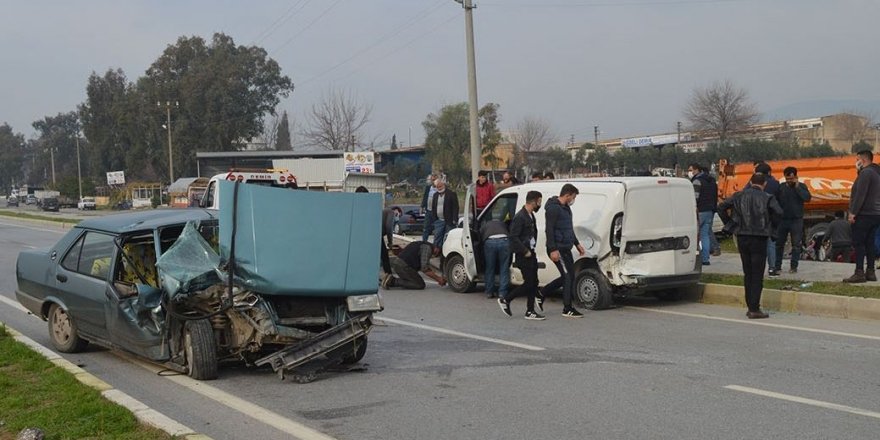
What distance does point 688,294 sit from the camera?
12328 millimetres

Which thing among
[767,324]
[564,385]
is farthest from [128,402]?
[767,324]

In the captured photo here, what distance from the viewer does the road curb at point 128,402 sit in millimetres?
5441

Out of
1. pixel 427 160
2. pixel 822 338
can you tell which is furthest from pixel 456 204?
pixel 427 160

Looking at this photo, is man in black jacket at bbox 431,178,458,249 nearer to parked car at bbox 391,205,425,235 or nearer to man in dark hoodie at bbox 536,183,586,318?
man in dark hoodie at bbox 536,183,586,318

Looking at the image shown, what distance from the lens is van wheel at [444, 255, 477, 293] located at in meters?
13.5

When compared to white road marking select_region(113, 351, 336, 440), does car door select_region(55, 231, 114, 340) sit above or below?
above

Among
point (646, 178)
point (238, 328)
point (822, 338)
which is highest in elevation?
point (646, 178)

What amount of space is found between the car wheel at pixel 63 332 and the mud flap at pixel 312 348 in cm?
254

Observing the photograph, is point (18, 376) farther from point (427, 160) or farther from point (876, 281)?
point (427, 160)

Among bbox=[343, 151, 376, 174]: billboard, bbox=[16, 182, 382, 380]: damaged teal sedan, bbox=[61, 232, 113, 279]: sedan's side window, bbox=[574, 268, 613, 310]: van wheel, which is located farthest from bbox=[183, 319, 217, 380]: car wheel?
bbox=[343, 151, 376, 174]: billboard

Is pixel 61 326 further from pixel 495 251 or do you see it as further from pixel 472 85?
pixel 472 85

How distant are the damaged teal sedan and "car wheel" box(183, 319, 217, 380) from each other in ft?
A: 0.03

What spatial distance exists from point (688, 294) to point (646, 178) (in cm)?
215

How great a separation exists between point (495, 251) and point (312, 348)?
17.6 feet
